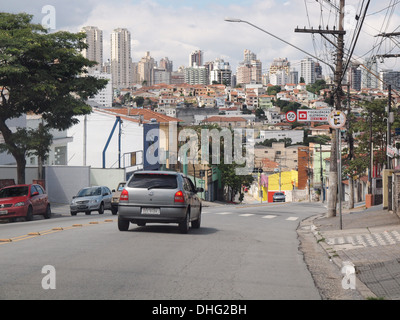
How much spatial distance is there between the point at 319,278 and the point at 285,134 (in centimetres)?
11153

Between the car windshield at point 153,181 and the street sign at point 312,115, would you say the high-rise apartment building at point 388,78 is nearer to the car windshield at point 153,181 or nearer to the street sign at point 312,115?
the street sign at point 312,115

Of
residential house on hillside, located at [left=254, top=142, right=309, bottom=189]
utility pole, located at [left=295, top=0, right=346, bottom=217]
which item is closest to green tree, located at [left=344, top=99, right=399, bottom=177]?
utility pole, located at [left=295, top=0, right=346, bottom=217]

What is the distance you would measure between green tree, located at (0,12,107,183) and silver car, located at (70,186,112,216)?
3807 mm

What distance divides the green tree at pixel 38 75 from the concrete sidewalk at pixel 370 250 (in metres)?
14.1

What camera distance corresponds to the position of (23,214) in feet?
87.4

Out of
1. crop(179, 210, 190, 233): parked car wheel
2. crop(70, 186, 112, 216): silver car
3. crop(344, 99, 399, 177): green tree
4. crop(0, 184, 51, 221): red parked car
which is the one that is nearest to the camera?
crop(179, 210, 190, 233): parked car wheel

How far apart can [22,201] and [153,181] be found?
451 inches

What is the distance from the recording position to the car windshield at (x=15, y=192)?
27.4m

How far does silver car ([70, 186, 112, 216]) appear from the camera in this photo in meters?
34.7

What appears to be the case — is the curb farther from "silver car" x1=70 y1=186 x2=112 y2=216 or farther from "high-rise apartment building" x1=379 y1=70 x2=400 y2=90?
"silver car" x1=70 y1=186 x2=112 y2=216

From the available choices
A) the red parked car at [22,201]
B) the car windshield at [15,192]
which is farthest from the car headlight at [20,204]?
the car windshield at [15,192]

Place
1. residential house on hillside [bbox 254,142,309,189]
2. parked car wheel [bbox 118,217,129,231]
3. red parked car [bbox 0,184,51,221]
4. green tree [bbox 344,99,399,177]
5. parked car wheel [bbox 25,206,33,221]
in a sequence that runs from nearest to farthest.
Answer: parked car wheel [bbox 118,217,129,231]
red parked car [bbox 0,184,51,221]
parked car wheel [bbox 25,206,33,221]
green tree [bbox 344,99,399,177]
residential house on hillside [bbox 254,142,309,189]
